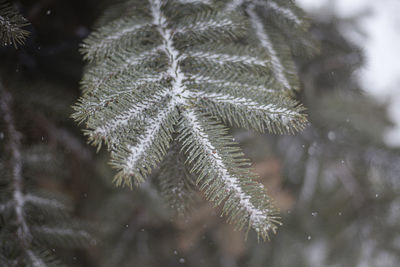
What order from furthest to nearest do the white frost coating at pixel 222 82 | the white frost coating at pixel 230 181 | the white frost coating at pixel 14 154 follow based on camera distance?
the white frost coating at pixel 14 154
the white frost coating at pixel 222 82
the white frost coating at pixel 230 181

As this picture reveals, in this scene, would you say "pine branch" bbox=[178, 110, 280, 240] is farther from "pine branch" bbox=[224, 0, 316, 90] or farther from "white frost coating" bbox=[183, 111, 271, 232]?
"pine branch" bbox=[224, 0, 316, 90]

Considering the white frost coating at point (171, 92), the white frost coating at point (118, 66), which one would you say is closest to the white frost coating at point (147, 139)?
the white frost coating at point (171, 92)

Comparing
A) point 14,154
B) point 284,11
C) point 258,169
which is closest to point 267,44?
point 284,11

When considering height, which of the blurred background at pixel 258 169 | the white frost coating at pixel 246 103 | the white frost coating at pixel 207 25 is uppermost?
the white frost coating at pixel 207 25

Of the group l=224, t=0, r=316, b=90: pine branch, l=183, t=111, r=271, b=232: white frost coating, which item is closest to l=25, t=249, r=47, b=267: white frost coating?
l=183, t=111, r=271, b=232: white frost coating

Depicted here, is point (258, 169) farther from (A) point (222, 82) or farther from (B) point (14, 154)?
(B) point (14, 154)

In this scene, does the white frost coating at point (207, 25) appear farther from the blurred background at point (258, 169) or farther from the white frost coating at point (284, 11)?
the blurred background at point (258, 169)
